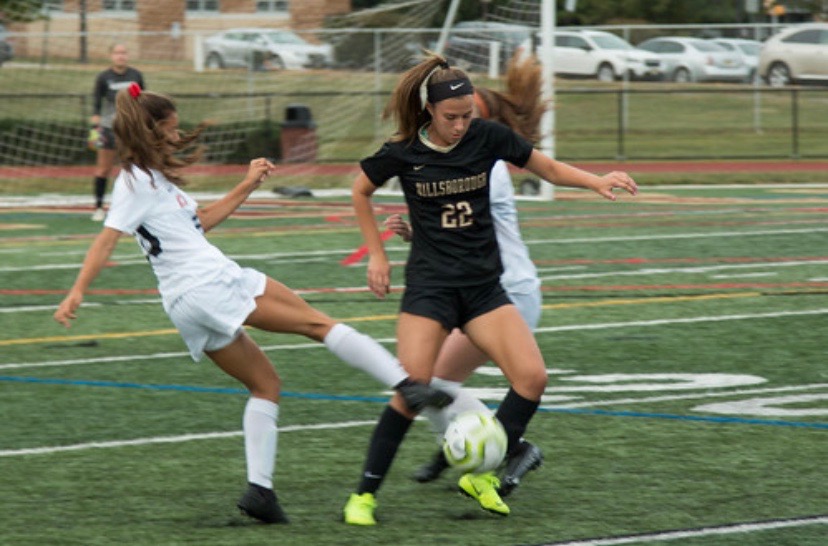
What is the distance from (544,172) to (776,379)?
132 inches

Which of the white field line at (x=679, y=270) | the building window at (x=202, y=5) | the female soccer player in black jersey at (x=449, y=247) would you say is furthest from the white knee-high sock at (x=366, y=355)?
the building window at (x=202, y=5)

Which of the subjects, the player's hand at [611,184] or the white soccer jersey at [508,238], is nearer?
the player's hand at [611,184]

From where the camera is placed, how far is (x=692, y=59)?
126ft

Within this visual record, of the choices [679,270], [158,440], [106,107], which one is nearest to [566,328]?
[679,270]

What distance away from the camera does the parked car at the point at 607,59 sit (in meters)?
38.6

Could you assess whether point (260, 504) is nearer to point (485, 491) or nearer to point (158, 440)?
point (485, 491)

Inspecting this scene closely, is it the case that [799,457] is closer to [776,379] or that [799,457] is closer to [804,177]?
[776,379]

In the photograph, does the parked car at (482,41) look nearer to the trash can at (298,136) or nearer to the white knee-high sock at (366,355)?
the trash can at (298,136)

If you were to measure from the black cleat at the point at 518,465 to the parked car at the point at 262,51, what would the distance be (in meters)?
23.6

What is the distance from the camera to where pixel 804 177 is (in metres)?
27.6

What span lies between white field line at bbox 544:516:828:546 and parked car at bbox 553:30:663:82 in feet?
106

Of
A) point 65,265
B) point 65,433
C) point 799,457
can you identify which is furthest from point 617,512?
point 65,265

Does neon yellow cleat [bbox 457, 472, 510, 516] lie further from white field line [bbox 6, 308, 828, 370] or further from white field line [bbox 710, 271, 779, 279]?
white field line [bbox 710, 271, 779, 279]

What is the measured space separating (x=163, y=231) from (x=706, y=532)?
90.4 inches
